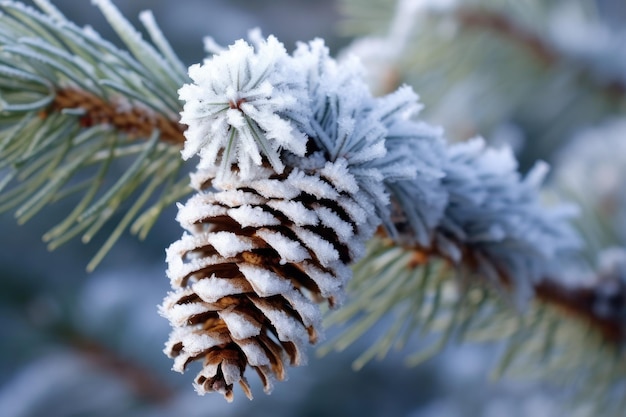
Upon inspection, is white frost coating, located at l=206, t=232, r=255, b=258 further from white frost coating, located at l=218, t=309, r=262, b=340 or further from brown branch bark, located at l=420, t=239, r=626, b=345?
brown branch bark, located at l=420, t=239, r=626, b=345

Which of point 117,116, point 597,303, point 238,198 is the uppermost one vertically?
point 117,116

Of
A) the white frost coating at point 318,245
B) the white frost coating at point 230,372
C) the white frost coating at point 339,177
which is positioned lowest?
the white frost coating at point 230,372

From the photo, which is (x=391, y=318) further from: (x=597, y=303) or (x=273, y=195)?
(x=273, y=195)

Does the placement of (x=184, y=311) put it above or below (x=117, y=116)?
below

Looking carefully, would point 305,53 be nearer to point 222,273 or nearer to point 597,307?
point 222,273

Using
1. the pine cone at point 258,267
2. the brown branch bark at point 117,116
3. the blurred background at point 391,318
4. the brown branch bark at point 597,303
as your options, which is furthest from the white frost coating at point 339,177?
the blurred background at point 391,318

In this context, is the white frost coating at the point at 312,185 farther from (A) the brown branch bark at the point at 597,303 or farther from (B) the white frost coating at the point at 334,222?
(A) the brown branch bark at the point at 597,303

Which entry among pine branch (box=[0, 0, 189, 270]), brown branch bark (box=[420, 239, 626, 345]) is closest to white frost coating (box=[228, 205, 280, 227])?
pine branch (box=[0, 0, 189, 270])

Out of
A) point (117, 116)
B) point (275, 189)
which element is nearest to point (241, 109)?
point (275, 189)
